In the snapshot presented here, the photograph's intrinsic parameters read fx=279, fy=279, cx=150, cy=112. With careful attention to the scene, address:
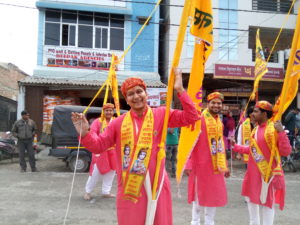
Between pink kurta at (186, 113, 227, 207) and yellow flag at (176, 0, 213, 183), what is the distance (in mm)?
110

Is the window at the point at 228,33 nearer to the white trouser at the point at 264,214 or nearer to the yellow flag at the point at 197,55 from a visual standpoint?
the yellow flag at the point at 197,55

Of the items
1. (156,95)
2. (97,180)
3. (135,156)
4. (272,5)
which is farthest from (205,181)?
(272,5)

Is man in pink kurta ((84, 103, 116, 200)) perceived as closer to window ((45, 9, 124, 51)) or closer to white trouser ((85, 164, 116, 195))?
white trouser ((85, 164, 116, 195))

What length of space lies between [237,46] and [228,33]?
0.94m

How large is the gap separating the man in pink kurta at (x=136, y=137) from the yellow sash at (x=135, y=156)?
4 cm

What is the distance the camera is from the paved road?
4.37 metres

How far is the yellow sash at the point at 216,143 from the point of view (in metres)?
3.37

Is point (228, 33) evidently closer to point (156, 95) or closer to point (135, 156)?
point (156, 95)

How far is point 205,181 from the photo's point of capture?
3.35 meters

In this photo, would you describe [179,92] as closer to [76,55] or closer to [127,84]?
[127,84]

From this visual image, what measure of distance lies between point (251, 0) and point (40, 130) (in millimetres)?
13630

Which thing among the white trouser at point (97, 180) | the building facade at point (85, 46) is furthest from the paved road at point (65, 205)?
the building facade at point (85, 46)

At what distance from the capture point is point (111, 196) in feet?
18.3

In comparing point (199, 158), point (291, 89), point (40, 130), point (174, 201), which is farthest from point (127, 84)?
point (40, 130)
